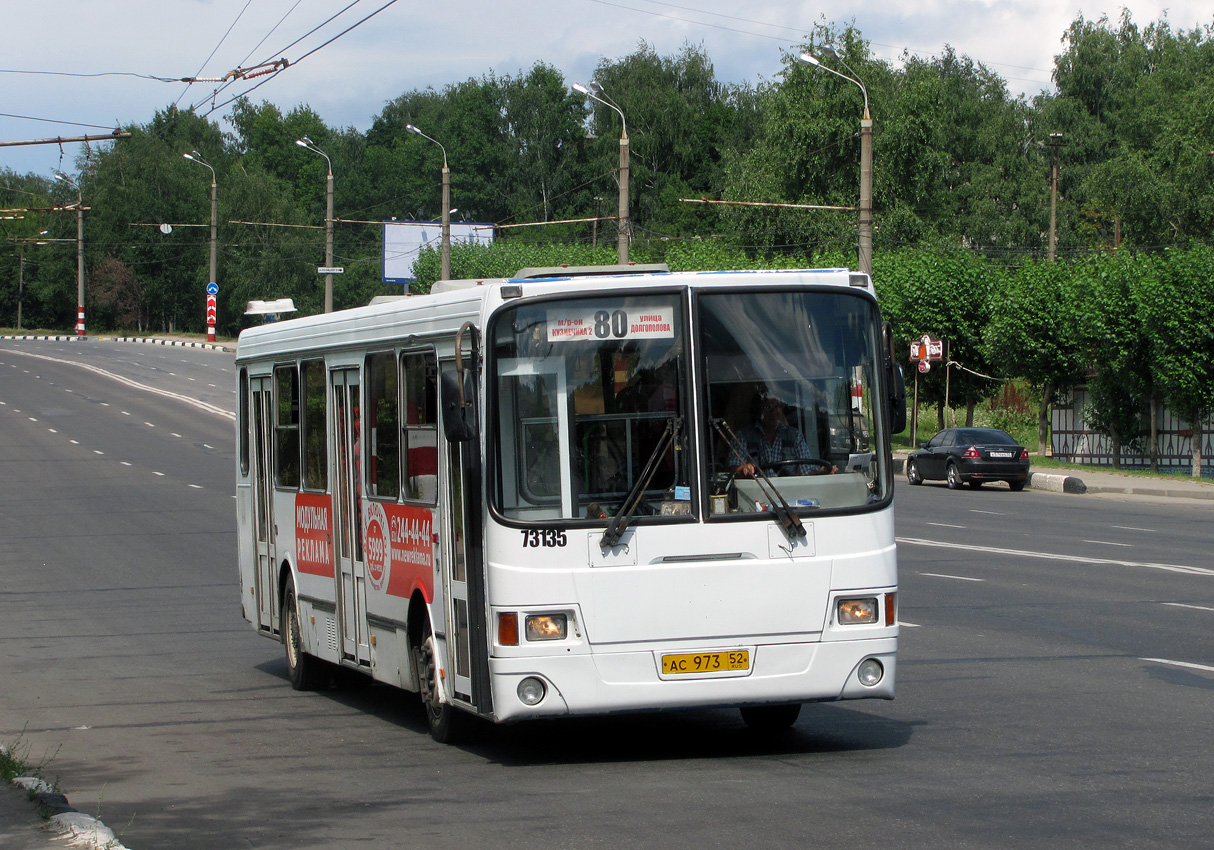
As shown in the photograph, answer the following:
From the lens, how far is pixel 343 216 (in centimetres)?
12550

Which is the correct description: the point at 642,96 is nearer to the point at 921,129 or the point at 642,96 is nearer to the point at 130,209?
the point at 921,129

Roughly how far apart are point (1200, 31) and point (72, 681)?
3163 inches

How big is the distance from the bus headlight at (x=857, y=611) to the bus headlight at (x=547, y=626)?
140 cm

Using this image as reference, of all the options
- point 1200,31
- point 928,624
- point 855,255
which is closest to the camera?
point 928,624

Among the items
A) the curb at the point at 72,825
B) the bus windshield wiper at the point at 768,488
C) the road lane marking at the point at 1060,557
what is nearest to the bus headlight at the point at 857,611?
the bus windshield wiper at the point at 768,488

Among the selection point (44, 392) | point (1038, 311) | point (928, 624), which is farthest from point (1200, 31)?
point (928, 624)

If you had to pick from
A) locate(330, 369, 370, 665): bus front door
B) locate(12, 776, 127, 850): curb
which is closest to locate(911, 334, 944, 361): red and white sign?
locate(330, 369, 370, 665): bus front door

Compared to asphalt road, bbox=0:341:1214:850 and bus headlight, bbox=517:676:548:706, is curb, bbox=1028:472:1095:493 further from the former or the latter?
bus headlight, bbox=517:676:548:706

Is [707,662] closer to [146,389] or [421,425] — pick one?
[421,425]

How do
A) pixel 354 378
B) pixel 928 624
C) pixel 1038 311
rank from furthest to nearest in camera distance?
pixel 1038 311
pixel 928 624
pixel 354 378

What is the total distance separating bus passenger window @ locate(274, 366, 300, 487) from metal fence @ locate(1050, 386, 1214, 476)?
32160 mm

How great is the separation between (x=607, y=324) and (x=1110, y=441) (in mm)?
38946

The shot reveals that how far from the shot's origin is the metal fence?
4069cm

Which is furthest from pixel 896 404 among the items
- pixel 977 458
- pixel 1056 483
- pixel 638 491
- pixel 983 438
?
pixel 1056 483
